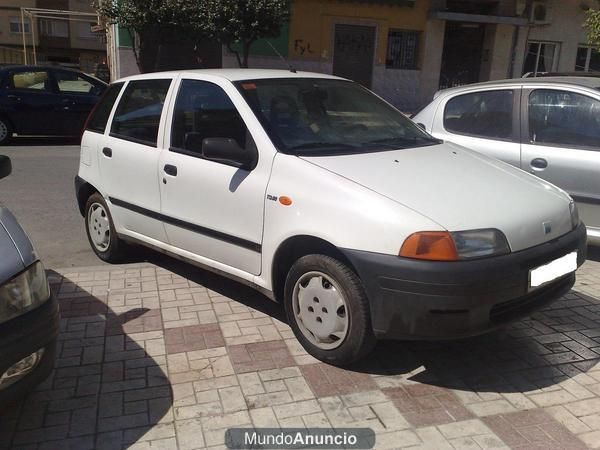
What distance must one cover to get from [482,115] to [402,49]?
17408mm

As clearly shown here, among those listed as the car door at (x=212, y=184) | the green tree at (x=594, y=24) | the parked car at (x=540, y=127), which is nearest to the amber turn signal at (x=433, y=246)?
the car door at (x=212, y=184)

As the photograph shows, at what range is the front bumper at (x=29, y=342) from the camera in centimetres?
245

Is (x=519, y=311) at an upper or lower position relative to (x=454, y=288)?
lower

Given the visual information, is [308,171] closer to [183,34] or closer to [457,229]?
[457,229]

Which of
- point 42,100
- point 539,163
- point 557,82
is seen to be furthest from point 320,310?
point 42,100

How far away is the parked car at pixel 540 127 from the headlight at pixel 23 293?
4.04 metres

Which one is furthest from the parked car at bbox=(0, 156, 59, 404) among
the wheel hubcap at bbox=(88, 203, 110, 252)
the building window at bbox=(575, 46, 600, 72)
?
the building window at bbox=(575, 46, 600, 72)

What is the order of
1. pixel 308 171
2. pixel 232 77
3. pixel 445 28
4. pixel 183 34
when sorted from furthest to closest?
pixel 445 28
pixel 183 34
pixel 232 77
pixel 308 171

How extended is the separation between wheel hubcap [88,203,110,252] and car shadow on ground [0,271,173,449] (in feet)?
3.81

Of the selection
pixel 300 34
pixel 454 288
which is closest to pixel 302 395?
pixel 454 288

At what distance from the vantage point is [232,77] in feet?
13.2

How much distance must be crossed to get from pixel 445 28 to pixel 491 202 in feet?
69.0

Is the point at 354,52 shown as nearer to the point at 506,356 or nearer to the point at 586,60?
the point at 586,60

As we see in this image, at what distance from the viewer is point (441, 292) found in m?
2.86
